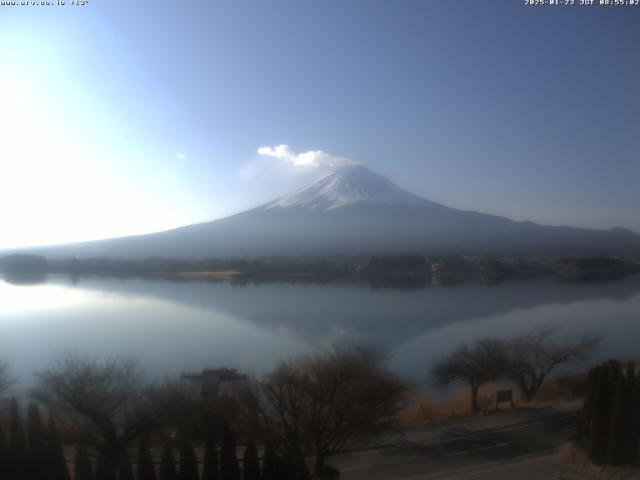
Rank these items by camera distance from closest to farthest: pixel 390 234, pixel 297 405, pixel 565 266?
pixel 297 405
pixel 565 266
pixel 390 234

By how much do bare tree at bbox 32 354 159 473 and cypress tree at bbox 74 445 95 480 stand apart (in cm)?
11

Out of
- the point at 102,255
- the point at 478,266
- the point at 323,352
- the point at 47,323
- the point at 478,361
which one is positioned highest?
the point at 102,255

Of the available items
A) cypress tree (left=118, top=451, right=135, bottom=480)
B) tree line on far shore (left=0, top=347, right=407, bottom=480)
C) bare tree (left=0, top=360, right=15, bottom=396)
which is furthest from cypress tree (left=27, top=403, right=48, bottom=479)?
bare tree (left=0, top=360, right=15, bottom=396)

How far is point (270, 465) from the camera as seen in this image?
8.38 feet

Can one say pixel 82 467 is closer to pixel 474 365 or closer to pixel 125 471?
pixel 125 471

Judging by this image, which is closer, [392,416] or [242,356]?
[392,416]

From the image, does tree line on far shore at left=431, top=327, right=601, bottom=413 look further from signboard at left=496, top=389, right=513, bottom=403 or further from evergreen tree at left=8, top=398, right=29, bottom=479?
evergreen tree at left=8, top=398, right=29, bottom=479

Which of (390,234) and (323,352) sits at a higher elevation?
(390,234)

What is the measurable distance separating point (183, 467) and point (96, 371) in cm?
114

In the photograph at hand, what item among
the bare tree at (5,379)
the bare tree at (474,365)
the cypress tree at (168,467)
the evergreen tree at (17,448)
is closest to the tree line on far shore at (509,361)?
the bare tree at (474,365)

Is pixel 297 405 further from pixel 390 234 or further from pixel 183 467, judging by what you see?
pixel 390 234

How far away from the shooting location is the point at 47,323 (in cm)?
407

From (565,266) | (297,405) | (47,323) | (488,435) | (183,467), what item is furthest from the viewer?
(565,266)

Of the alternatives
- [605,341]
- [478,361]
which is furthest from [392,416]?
[605,341]
